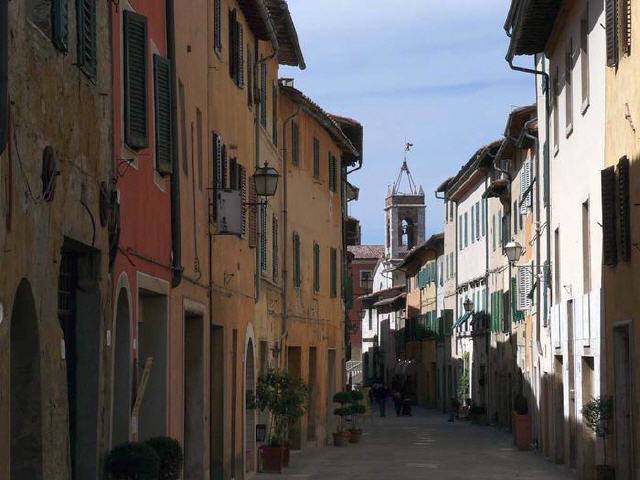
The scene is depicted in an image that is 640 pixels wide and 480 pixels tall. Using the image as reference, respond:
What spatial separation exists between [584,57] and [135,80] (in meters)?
10.9

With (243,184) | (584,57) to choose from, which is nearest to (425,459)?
(243,184)

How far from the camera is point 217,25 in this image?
886 inches

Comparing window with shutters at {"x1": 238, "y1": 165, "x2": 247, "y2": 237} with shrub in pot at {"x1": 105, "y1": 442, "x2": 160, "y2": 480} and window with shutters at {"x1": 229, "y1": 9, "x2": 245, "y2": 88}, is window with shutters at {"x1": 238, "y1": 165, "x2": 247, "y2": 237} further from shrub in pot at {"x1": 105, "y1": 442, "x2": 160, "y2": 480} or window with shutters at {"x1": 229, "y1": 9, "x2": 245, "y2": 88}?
shrub in pot at {"x1": 105, "y1": 442, "x2": 160, "y2": 480}

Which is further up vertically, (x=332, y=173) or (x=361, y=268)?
(x=361, y=268)

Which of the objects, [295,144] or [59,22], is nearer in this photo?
[59,22]

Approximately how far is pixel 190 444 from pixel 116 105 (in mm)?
7528

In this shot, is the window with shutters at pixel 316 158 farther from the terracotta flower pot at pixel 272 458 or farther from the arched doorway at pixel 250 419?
the terracotta flower pot at pixel 272 458

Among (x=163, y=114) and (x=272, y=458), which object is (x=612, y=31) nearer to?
(x=163, y=114)

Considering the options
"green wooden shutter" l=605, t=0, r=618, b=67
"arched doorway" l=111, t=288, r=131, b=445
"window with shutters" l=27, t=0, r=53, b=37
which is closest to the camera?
"window with shutters" l=27, t=0, r=53, b=37

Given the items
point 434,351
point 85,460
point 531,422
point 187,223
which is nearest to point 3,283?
point 85,460

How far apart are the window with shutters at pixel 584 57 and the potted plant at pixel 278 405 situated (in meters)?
7.63

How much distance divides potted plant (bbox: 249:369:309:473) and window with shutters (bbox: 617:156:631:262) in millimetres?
8888

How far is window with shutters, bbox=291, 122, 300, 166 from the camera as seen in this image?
3459cm

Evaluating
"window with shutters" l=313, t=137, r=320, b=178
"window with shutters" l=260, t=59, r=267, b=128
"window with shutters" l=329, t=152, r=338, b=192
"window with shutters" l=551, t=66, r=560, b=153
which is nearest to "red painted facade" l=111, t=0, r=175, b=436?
"window with shutters" l=260, t=59, r=267, b=128
